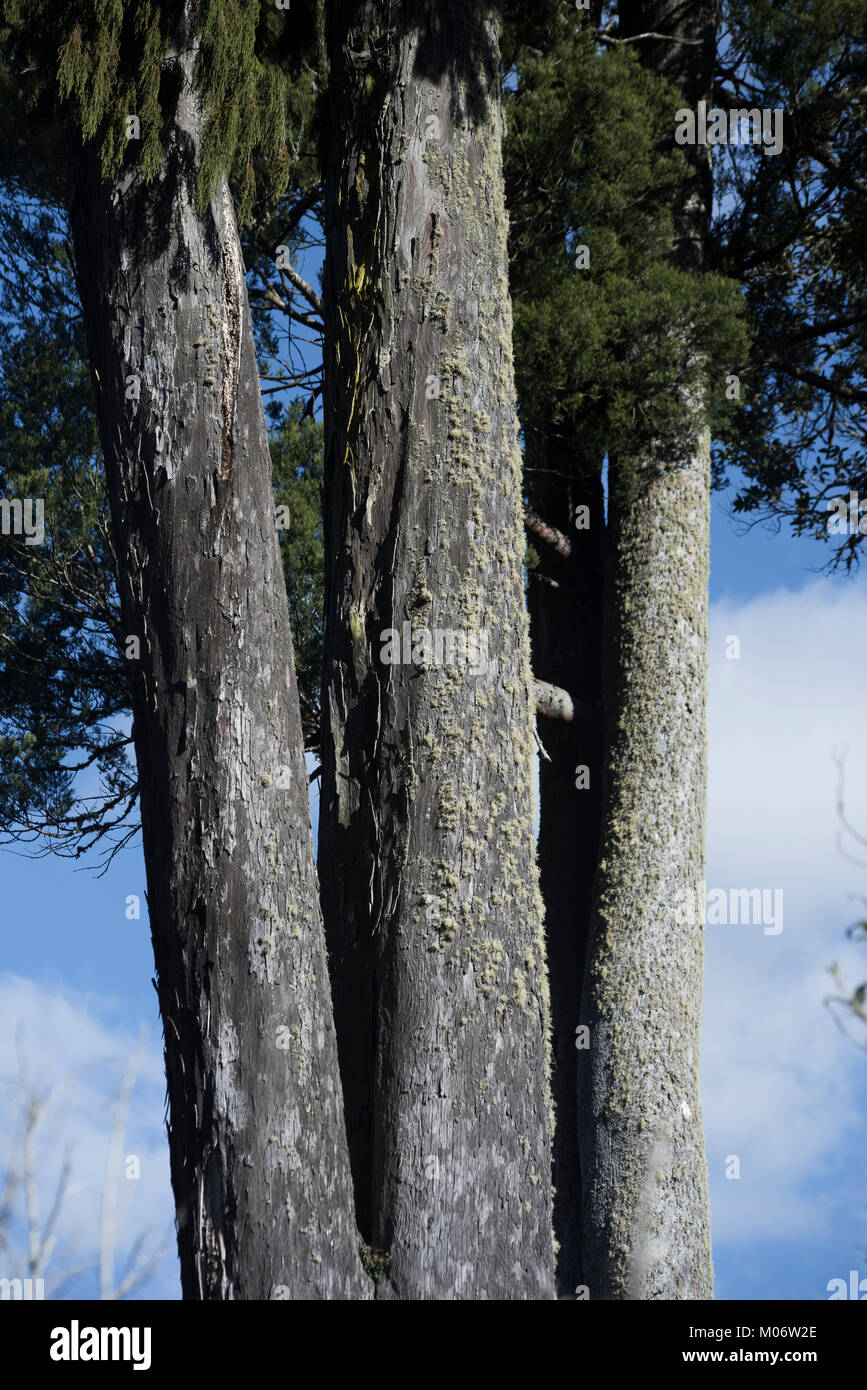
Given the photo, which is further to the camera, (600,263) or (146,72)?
(600,263)

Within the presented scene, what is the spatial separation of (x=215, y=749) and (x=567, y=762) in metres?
4.60

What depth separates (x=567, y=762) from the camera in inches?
303

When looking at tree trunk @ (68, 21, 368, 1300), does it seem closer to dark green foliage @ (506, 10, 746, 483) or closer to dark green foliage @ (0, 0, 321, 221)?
dark green foliage @ (0, 0, 321, 221)

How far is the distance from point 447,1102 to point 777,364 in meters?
6.64

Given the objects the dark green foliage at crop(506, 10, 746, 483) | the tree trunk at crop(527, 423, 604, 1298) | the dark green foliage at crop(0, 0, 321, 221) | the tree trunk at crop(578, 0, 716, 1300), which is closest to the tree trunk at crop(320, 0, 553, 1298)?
the dark green foliage at crop(0, 0, 321, 221)

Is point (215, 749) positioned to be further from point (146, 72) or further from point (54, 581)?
point (54, 581)

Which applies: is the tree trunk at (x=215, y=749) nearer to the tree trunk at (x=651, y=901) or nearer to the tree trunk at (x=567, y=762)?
the tree trunk at (x=651, y=901)

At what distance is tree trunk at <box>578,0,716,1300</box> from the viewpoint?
635 cm

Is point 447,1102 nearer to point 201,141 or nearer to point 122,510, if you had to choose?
point 122,510

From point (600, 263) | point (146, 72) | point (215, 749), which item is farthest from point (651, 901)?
point (146, 72)

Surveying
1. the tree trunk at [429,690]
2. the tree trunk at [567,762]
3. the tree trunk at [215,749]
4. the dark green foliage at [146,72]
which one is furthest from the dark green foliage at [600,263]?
the tree trunk at [215,749]
